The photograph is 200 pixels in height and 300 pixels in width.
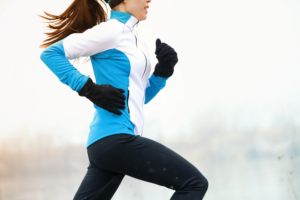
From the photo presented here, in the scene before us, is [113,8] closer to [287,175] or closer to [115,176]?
[115,176]

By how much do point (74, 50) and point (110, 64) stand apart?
11 cm

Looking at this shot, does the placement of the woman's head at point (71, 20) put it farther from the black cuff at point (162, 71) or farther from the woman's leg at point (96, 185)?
the woman's leg at point (96, 185)

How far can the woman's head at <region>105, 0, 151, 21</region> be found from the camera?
95cm

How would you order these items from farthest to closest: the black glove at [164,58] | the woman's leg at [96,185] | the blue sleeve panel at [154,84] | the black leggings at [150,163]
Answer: the blue sleeve panel at [154,84], the black glove at [164,58], the woman's leg at [96,185], the black leggings at [150,163]

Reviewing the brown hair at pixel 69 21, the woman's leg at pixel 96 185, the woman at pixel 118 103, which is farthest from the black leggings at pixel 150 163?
the brown hair at pixel 69 21

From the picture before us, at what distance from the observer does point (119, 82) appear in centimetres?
84

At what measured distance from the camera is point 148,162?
29.5 inches

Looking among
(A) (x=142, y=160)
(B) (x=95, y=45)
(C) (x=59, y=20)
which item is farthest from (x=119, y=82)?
(C) (x=59, y=20)

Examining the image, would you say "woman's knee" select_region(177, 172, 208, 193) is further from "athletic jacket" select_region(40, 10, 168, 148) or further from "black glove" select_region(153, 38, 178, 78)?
"black glove" select_region(153, 38, 178, 78)

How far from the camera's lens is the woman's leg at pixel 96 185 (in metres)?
0.88

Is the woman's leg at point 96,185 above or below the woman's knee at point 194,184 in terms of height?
below

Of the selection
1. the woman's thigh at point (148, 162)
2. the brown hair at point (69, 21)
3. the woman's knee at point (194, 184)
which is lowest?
the woman's knee at point (194, 184)

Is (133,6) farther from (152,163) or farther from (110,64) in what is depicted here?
(152,163)

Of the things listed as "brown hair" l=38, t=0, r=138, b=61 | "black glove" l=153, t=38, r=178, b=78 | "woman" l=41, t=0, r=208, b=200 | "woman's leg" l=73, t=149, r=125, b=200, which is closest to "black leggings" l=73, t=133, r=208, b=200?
"woman" l=41, t=0, r=208, b=200
